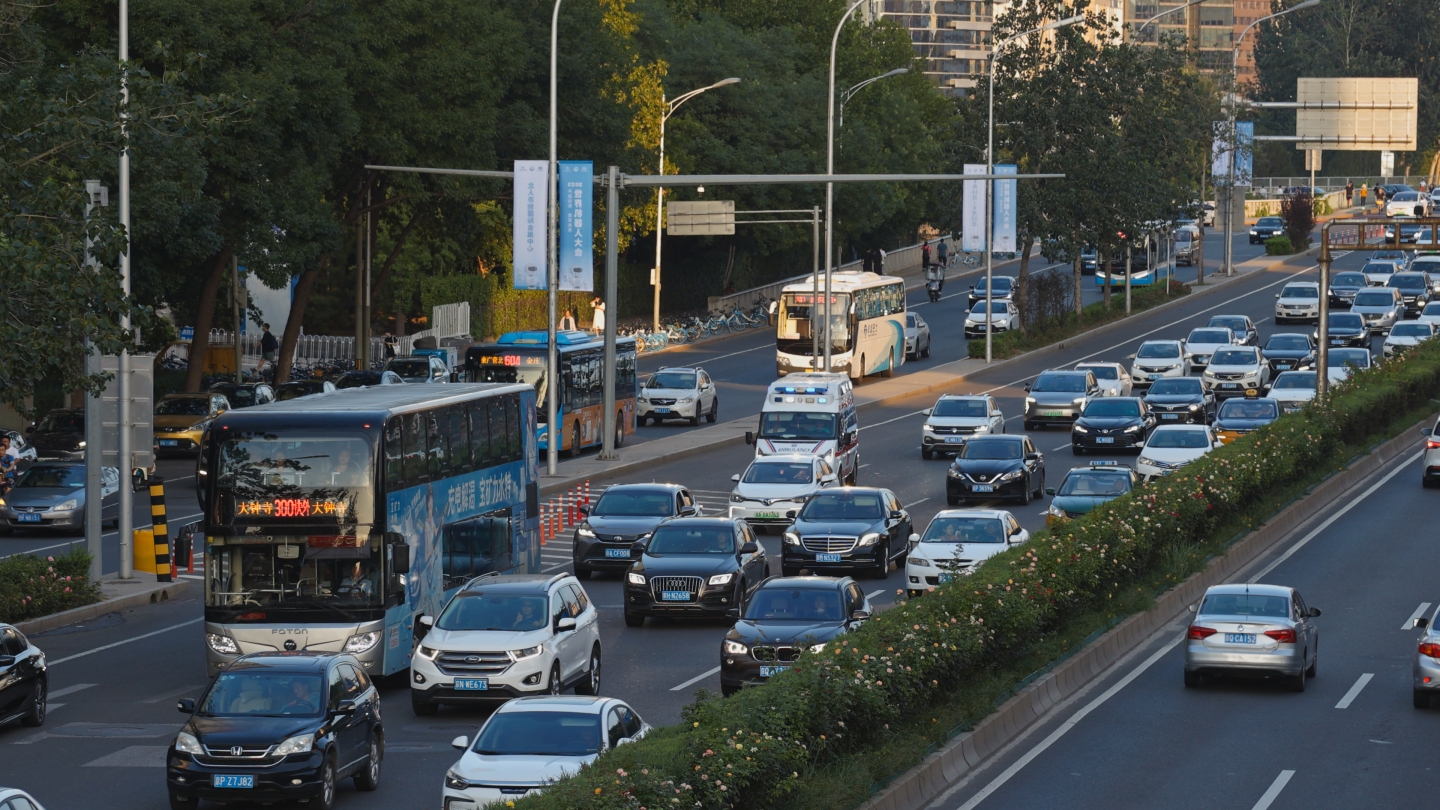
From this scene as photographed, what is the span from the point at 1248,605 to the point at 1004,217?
39563mm

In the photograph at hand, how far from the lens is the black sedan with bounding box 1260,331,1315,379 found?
60.0 metres

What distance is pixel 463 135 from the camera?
178 feet

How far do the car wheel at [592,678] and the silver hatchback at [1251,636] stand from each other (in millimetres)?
7008

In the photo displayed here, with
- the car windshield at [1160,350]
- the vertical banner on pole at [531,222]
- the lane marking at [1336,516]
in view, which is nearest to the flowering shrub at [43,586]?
the vertical banner on pole at [531,222]

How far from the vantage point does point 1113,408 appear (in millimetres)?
46188

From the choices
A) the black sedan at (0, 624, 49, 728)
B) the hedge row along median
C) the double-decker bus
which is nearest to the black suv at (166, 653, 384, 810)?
the black sedan at (0, 624, 49, 728)

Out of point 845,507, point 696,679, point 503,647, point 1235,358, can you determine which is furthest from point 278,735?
point 1235,358

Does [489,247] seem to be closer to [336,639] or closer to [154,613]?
[154,613]

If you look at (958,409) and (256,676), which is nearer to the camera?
(256,676)

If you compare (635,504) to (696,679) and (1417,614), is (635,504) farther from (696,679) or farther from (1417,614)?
(1417,614)

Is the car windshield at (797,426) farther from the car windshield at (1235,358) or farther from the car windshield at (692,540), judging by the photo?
the car windshield at (1235,358)

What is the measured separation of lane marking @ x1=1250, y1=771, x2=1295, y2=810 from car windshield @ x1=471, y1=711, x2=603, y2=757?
6.16m

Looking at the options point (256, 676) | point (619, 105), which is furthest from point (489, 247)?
point (256, 676)

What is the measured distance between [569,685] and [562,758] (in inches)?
230
